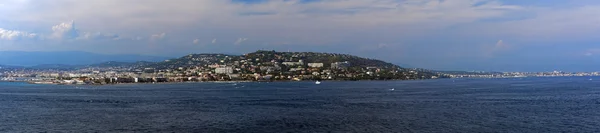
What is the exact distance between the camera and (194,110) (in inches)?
1601

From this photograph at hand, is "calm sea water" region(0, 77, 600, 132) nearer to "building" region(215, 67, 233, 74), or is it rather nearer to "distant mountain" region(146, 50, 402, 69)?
"building" region(215, 67, 233, 74)

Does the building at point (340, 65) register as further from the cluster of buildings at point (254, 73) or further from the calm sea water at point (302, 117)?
the calm sea water at point (302, 117)

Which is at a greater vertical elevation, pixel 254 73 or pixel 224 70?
pixel 224 70

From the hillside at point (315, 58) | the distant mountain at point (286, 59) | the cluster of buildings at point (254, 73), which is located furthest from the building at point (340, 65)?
the hillside at point (315, 58)

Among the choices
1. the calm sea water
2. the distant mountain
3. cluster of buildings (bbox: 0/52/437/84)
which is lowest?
the calm sea water

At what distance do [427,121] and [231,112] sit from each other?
528 inches

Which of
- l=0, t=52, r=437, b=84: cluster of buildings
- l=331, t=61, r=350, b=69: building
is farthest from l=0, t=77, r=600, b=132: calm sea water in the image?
l=331, t=61, r=350, b=69: building

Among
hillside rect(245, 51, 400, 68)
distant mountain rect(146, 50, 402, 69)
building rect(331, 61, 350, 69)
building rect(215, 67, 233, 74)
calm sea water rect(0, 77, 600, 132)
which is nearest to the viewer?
calm sea water rect(0, 77, 600, 132)

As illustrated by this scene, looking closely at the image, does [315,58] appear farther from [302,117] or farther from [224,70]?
[302,117]

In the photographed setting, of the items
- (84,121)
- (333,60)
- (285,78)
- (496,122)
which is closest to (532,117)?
(496,122)

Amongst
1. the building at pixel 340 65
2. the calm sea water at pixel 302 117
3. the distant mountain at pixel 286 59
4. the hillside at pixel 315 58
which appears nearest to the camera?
the calm sea water at pixel 302 117

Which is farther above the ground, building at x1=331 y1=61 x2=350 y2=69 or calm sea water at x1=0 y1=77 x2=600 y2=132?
building at x1=331 y1=61 x2=350 y2=69

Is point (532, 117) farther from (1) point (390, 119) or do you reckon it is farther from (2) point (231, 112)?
(2) point (231, 112)

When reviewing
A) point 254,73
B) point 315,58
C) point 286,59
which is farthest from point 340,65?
point 254,73
